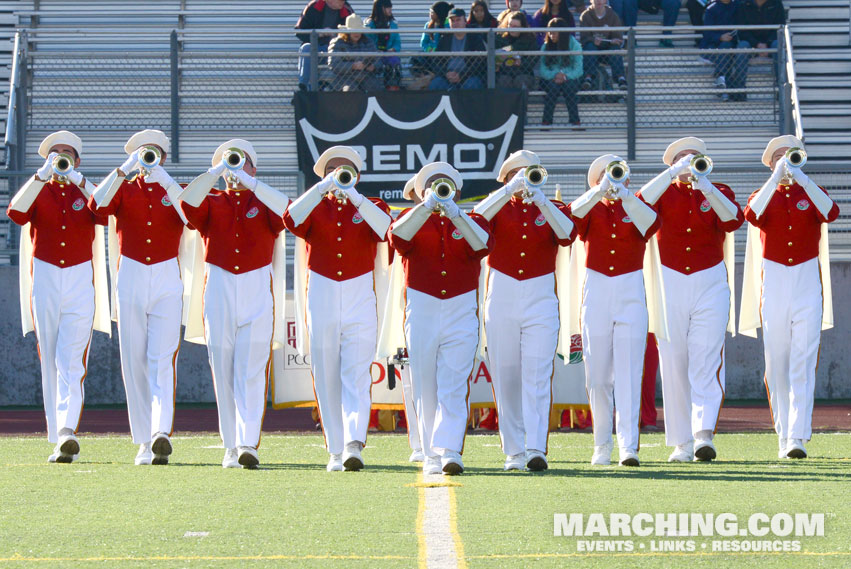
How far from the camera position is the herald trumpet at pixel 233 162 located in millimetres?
8484

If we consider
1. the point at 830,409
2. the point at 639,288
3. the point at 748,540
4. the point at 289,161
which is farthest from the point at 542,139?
the point at 748,540

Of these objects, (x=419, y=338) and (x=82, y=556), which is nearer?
(x=82, y=556)

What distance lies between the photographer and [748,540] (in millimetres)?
5789

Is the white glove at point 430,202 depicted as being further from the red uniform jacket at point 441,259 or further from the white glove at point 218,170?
the white glove at point 218,170

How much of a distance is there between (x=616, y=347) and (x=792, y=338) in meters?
1.39

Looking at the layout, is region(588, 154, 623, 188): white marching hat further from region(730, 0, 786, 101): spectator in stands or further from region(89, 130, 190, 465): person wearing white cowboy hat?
region(730, 0, 786, 101): spectator in stands

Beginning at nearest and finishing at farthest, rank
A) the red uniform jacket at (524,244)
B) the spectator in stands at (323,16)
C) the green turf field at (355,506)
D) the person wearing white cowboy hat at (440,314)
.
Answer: the green turf field at (355,506), the person wearing white cowboy hat at (440,314), the red uniform jacket at (524,244), the spectator in stands at (323,16)

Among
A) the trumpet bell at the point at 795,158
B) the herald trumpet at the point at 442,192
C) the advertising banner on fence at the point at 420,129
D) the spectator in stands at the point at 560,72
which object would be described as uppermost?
the spectator in stands at the point at 560,72

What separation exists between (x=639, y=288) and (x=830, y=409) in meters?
6.00

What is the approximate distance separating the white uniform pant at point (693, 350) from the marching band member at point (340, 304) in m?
1.90

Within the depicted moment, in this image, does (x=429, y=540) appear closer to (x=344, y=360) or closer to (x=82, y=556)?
(x=82, y=556)

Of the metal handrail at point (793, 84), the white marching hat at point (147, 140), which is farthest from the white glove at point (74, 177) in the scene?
the metal handrail at point (793, 84)

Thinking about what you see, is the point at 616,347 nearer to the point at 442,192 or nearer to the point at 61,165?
the point at 442,192

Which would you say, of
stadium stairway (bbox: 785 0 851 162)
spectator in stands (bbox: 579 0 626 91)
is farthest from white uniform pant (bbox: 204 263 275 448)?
stadium stairway (bbox: 785 0 851 162)
